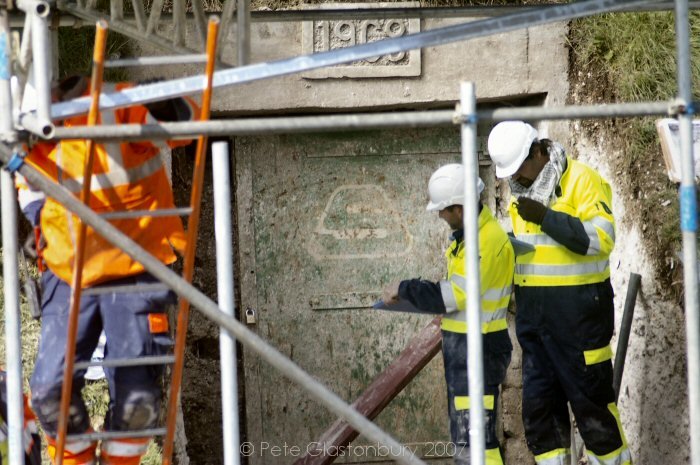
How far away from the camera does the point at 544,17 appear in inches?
174

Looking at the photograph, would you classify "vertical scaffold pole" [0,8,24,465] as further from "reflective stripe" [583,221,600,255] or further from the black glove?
"reflective stripe" [583,221,600,255]

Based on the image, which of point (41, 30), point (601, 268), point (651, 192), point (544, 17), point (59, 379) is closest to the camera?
point (41, 30)

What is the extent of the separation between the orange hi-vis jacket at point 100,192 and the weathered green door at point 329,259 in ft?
10.4

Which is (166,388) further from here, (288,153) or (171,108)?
(171,108)

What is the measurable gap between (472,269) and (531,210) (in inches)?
82.7

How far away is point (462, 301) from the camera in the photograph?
5.88 m

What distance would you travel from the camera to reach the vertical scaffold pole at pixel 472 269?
3982 millimetres

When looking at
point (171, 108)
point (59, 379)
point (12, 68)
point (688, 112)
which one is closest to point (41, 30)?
point (12, 68)

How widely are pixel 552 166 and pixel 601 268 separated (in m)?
0.59

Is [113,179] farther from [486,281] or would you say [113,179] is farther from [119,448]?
[486,281]

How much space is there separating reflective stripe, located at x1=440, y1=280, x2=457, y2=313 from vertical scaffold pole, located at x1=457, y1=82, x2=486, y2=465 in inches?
73.7

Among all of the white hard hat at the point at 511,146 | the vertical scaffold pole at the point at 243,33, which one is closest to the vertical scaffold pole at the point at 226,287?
the vertical scaffold pole at the point at 243,33

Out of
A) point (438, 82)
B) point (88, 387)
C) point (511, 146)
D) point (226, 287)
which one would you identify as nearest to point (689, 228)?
point (226, 287)

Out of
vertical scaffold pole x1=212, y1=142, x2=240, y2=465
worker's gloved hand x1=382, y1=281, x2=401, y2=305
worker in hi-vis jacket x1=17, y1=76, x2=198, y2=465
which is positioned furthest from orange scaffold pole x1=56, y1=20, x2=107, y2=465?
worker's gloved hand x1=382, y1=281, x2=401, y2=305
